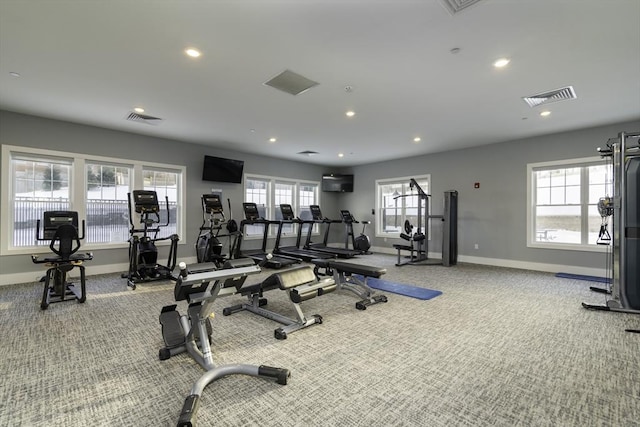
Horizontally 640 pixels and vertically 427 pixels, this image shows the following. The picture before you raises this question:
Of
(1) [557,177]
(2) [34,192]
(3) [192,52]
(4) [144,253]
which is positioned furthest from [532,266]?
(2) [34,192]

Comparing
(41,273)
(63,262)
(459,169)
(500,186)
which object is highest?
(459,169)

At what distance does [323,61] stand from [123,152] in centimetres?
497

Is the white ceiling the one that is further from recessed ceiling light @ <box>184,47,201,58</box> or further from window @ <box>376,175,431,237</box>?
window @ <box>376,175,431,237</box>

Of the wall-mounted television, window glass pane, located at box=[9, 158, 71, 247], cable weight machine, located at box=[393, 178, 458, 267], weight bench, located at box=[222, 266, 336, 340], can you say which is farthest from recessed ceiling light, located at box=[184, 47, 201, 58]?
the wall-mounted television

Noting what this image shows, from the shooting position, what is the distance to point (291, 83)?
3.90 m

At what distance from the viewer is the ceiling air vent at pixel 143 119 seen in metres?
5.16

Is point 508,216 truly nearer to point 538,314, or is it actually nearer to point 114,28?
point 538,314

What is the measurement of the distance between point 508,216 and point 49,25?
321 inches

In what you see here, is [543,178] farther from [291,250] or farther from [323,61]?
[291,250]

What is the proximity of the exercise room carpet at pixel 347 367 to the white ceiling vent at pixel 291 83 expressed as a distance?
2.95 metres

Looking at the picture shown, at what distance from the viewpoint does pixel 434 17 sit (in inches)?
102

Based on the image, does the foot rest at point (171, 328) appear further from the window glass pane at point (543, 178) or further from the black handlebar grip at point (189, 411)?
the window glass pane at point (543, 178)

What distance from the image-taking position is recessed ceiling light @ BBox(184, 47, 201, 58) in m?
3.10

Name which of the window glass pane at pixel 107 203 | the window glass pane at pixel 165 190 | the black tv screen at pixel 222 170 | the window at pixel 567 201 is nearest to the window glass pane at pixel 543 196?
the window at pixel 567 201
